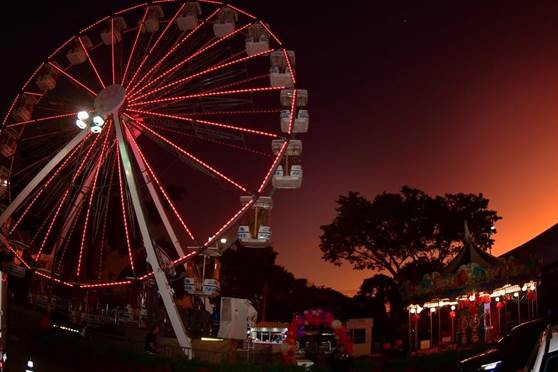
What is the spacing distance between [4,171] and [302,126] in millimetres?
11363

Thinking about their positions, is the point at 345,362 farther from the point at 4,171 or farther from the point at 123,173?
the point at 4,171

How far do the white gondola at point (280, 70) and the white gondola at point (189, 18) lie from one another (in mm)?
3266

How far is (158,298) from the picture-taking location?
2362 centimetres

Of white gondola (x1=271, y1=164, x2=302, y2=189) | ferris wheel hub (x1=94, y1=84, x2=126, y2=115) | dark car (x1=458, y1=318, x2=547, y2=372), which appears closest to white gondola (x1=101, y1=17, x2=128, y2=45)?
ferris wheel hub (x1=94, y1=84, x2=126, y2=115)

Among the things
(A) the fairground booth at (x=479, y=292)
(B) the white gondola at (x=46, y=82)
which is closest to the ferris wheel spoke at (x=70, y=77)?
(B) the white gondola at (x=46, y=82)

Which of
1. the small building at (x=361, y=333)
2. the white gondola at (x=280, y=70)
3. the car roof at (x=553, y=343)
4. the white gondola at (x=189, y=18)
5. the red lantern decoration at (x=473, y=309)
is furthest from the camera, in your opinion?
the small building at (x=361, y=333)

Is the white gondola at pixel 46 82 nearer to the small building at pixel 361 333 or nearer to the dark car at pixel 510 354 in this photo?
→ the dark car at pixel 510 354

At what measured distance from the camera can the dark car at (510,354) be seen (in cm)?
1419

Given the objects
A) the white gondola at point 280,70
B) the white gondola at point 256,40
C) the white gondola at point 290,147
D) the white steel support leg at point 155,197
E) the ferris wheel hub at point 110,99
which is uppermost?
the white gondola at point 256,40

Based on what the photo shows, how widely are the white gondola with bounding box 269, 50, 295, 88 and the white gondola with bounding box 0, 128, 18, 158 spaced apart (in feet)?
32.6

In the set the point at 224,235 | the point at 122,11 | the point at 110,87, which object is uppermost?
the point at 122,11

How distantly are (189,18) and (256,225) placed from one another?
26.9 feet

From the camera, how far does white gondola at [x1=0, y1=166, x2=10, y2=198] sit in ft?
85.2

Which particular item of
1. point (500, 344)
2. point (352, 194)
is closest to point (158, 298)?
point (500, 344)
